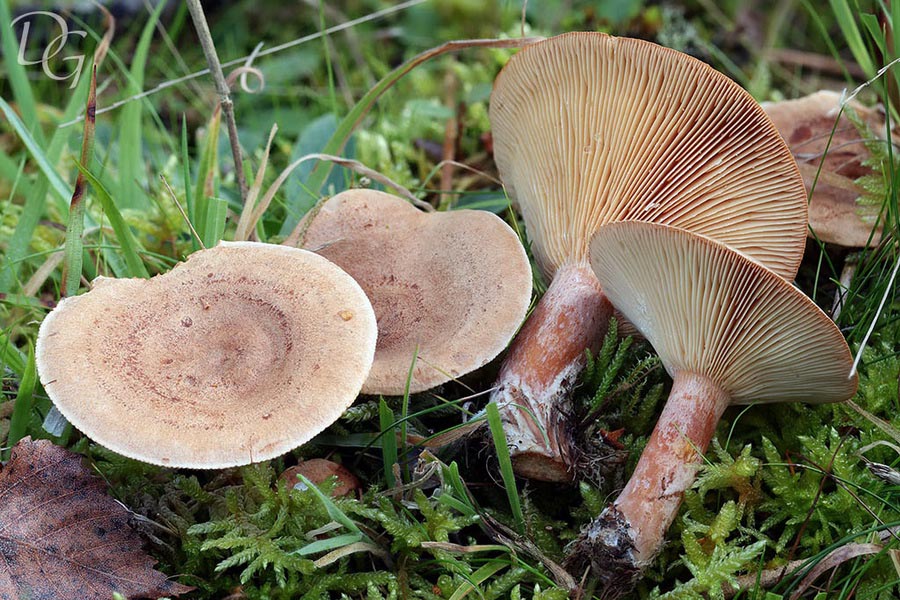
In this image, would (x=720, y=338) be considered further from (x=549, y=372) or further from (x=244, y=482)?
(x=244, y=482)

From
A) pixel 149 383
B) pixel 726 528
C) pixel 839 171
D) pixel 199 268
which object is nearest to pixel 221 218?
pixel 199 268

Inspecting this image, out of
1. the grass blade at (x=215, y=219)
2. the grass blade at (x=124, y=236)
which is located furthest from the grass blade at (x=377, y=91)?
the grass blade at (x=124, y=236)

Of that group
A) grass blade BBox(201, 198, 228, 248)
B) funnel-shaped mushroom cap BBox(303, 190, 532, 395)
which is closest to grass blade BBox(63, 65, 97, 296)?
grass blade BBox(201, 198, 228, 248)

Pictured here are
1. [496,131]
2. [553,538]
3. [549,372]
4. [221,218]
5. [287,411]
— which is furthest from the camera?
[496,131]

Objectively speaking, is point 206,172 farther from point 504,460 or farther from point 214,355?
point 504,460

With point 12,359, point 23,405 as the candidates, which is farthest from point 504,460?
point 12,359

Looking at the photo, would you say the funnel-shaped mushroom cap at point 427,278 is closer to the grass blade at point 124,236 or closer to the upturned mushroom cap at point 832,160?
the grass blade at point 124,236
